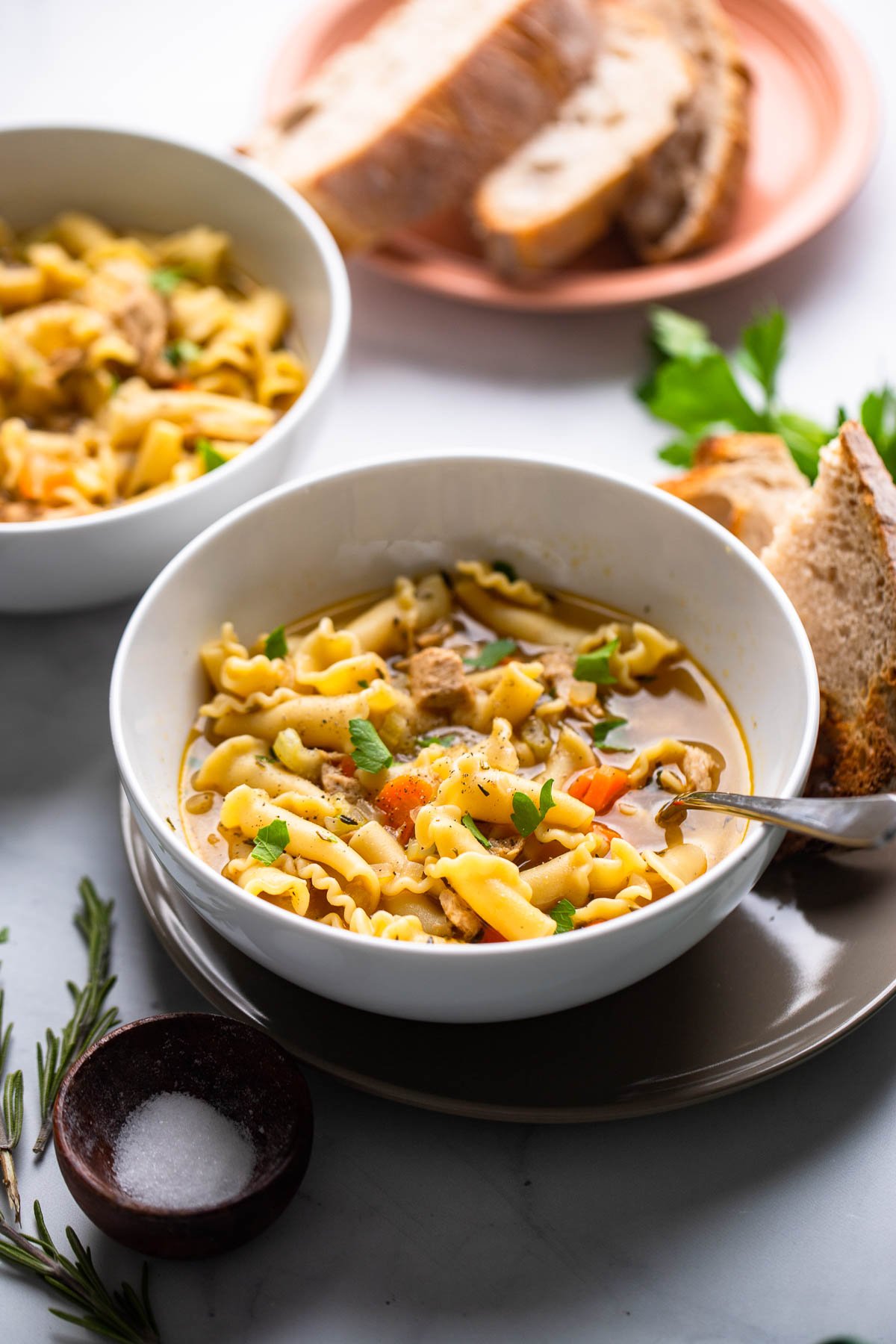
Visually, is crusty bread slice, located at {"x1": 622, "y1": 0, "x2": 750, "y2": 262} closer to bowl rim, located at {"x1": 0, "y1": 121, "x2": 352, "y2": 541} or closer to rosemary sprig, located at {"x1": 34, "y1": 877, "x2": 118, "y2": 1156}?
bowl rim, located at {"x1": 0, "y1": 121, "x2": 352, "y2": 541}

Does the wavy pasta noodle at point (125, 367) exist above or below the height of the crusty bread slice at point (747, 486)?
below

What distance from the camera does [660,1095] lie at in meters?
2.70

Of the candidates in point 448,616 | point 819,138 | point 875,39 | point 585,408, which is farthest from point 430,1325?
point 875,39

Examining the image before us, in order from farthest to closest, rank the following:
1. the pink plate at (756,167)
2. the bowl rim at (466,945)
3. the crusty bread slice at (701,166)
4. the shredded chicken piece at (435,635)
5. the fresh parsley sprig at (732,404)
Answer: the crusty bread slice at (701,166), the pink plate at (756,167), the fresh parsley sprig at (732,404), the shredded chicken piece at (435,635), the bowl rim at (466,945)

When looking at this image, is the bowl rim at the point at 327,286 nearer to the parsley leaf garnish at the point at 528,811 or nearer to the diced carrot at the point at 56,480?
the diced carrot at the point at 56,480

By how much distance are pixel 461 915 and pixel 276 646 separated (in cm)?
95

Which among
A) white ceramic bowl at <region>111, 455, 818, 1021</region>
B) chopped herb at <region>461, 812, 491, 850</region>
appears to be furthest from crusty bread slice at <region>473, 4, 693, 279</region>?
chopped herb at <region>461, 812, 491, 850</region>

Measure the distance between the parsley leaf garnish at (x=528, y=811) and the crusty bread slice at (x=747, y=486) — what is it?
116cm

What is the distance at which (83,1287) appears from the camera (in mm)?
2580

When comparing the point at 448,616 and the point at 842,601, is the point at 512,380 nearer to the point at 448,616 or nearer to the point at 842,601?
the point at 448,616

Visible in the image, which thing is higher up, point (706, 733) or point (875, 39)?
point (875, 39)

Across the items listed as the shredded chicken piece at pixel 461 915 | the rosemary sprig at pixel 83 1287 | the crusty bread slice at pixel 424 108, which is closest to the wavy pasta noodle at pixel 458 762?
the shredded chicken piece at pixel 461 915

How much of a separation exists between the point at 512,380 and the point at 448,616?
1.58m

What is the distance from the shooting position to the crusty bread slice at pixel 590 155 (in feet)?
15.7
